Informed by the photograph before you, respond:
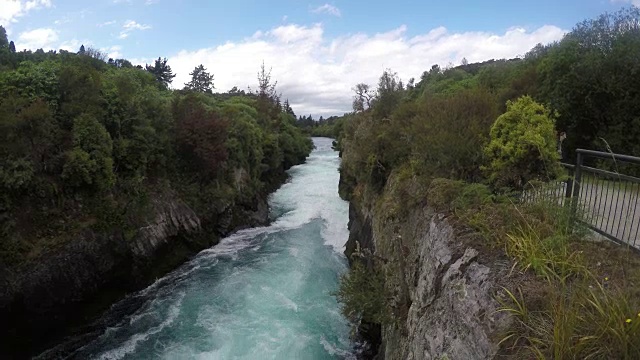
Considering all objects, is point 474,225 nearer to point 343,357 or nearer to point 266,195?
point 343,357

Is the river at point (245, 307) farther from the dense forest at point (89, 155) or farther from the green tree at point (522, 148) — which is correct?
the green tree at point (522, 148)

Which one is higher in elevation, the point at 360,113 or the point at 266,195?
the point at 360,113

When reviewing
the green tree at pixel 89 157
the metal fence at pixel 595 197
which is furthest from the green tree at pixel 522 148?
the green tree at pixel 89 157

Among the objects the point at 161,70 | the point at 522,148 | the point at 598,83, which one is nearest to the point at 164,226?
the point at 522,148

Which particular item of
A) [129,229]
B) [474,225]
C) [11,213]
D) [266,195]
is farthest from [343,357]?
[266,195]

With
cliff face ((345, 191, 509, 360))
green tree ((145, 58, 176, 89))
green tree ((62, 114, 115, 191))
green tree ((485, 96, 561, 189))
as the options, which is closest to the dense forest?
green tree ((62, 114, 115, 191))
